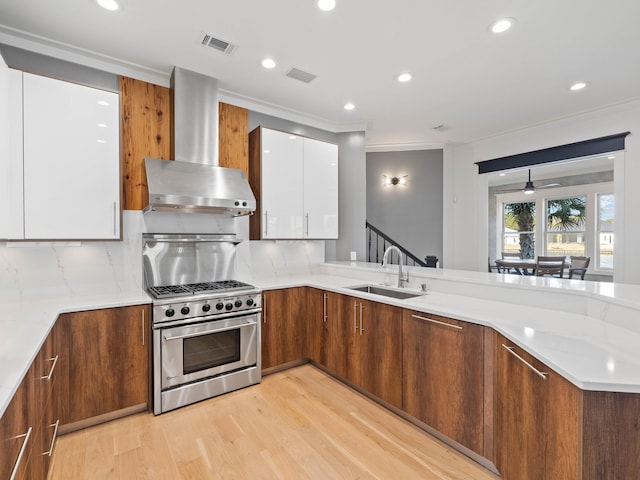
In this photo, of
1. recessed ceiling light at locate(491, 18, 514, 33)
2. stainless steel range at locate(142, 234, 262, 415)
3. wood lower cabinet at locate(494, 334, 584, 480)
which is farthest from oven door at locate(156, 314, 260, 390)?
recessed ceiling light at locate(491, 18, 514, 33)

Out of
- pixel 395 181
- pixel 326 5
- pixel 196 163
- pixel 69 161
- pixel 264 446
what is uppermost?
pixel 326 5

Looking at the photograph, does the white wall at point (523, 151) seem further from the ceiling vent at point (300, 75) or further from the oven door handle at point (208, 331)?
the oven door handle at point (208, 331)

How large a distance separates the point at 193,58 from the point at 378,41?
5.05ft

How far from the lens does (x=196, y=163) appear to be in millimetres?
2934

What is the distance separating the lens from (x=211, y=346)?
2750mm

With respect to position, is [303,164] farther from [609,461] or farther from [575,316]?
[609,461]

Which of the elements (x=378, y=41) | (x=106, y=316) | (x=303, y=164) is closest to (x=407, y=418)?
(x=106, y=316)

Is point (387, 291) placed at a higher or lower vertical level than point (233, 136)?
lower

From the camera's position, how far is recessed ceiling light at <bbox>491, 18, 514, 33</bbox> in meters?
2.22

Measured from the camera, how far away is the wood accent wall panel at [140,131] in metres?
2.81

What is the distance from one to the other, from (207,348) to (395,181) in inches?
171

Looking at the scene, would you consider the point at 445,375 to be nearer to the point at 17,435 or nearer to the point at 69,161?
the point at 17,435

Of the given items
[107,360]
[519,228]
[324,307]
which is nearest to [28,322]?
[107,360]

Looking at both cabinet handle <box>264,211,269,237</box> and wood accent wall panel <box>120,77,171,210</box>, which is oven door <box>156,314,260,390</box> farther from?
wood accent wall panel <box>120,77,171,210</box>
